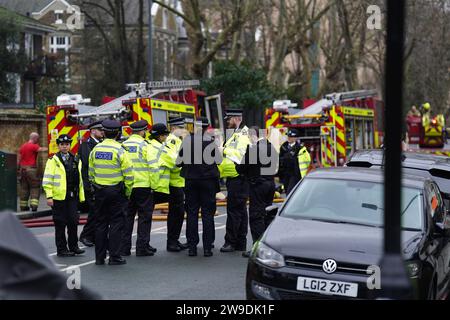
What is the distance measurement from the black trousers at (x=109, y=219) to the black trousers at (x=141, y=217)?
702mm

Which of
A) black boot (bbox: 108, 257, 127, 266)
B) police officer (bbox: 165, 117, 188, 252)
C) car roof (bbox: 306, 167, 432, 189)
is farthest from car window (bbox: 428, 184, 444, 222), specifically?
police officer (bbox: 165, 117, 188, 252)

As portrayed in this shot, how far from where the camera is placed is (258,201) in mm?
12695

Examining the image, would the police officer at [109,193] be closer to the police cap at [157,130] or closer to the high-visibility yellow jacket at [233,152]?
the police cap at [157,130]

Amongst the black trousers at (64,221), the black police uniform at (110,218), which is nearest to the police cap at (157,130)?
the black police uniform at (110,218)

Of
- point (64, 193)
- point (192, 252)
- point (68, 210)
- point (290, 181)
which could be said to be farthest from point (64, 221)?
point (290, 181)

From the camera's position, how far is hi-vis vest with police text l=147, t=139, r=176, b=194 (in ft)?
41.2

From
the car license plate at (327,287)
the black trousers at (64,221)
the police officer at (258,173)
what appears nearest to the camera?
the car license plate at (327,287)

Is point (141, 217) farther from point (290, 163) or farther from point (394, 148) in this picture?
point (394, 148)

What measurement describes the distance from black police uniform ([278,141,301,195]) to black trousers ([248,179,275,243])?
588 cm

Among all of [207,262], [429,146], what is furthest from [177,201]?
[429,146]

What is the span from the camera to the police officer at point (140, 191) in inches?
485

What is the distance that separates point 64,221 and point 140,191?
42.1 inches

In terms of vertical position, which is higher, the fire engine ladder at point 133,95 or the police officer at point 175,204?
the fire engine ladder at point 133,95
